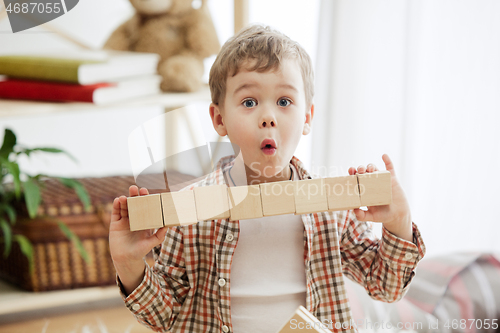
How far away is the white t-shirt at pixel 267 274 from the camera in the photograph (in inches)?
25.9

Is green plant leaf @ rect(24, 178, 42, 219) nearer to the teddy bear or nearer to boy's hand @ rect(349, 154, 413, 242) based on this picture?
the teddy bear

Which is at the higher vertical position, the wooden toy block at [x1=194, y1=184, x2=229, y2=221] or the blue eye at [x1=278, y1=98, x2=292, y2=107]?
the blue eye at [x1=278, y1=98, x2=292, y2=107]

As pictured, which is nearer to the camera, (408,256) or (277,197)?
(277,197)

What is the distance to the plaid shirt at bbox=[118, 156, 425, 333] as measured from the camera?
2.17ft

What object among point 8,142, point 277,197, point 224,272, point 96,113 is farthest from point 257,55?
point 96,113

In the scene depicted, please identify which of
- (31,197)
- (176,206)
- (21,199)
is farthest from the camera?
(21,199)

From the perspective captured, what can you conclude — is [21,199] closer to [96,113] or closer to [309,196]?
[96,113]

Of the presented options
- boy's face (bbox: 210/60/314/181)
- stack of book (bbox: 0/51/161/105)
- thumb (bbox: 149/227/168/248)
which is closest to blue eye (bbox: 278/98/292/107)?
boy's face (bbox: 210/60/314/181)

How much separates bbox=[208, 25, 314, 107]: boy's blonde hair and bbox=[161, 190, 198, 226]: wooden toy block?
163mm

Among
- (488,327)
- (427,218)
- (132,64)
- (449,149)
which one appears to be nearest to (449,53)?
(449,149)

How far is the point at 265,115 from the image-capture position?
548 mm

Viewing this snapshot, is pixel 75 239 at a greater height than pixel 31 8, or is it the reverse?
pixel 31 8

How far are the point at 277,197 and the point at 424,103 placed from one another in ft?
3.73

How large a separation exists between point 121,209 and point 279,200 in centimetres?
19
